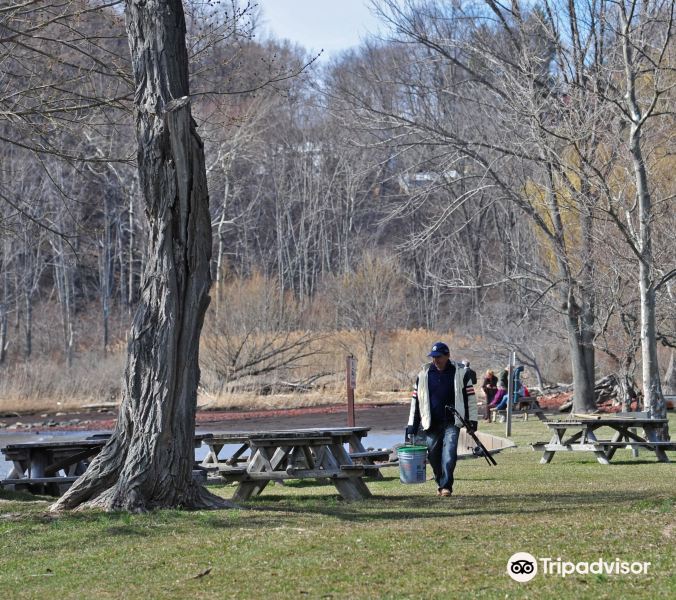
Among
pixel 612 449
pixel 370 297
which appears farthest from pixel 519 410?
pixel 370 297

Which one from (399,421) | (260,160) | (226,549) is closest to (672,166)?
(399,421)

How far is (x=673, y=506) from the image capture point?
33.1 ft

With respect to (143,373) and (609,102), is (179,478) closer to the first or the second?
(143,373)

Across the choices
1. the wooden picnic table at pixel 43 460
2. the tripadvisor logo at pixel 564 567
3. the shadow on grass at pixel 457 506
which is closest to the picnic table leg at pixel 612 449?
the shadow on grass at pixel 457 506

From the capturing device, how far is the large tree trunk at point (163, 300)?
1048cm

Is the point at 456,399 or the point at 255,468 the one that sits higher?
the point at 456,399

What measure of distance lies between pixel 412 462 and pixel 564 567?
5.46 metres

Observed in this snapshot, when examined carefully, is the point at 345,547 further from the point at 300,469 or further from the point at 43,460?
the point at 43,460

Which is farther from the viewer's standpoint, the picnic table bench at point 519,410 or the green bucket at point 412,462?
the picnic table bench at point 519,410

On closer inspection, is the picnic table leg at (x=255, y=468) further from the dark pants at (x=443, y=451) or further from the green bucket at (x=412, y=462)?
the dark pants at (x=443, y=451)

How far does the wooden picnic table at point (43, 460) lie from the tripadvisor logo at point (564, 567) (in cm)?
685

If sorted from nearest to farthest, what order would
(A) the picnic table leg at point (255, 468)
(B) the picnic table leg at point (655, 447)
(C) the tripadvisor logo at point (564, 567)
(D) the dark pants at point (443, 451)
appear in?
(C) the tripadvisor logo at point (564, 567) → (D) the dark pants at point (443, 451) → (A) the picnic table leg at point (255, 468) → (B) the picnic table leg at point (655, 447)

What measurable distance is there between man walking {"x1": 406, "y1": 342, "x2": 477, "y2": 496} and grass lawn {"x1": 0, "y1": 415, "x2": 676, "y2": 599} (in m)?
0.54

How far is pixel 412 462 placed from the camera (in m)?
12.9
